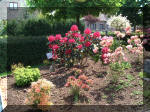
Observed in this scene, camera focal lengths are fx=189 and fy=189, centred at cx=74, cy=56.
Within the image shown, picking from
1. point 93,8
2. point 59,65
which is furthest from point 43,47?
point 93,8

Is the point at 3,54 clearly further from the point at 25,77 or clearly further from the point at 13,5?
the point at 13,5

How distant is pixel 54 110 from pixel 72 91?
0.65 meters

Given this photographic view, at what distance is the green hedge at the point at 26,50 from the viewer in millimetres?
8008

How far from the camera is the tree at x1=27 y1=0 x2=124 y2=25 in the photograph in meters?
10.1

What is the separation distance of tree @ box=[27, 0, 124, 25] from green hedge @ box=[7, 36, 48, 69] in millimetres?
2270

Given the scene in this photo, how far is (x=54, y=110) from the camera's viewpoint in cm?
347

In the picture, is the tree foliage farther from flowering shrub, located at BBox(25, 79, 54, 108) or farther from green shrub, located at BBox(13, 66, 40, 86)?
flowering shrub, located at BBox(25, 79, 54, 108)

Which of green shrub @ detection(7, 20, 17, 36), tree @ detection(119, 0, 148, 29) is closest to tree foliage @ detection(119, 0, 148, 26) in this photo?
tree @ detection(119, 0, 148, 29)

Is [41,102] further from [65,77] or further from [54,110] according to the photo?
[65,77]

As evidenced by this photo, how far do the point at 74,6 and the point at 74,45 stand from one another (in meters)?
5.28

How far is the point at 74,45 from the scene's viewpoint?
561cm

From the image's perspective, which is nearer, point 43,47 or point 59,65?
point 59,65

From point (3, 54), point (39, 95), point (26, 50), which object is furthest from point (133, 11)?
point (39, 95)

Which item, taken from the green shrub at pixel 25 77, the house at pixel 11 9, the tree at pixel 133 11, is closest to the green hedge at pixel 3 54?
the green shrub at pixel 25 77
